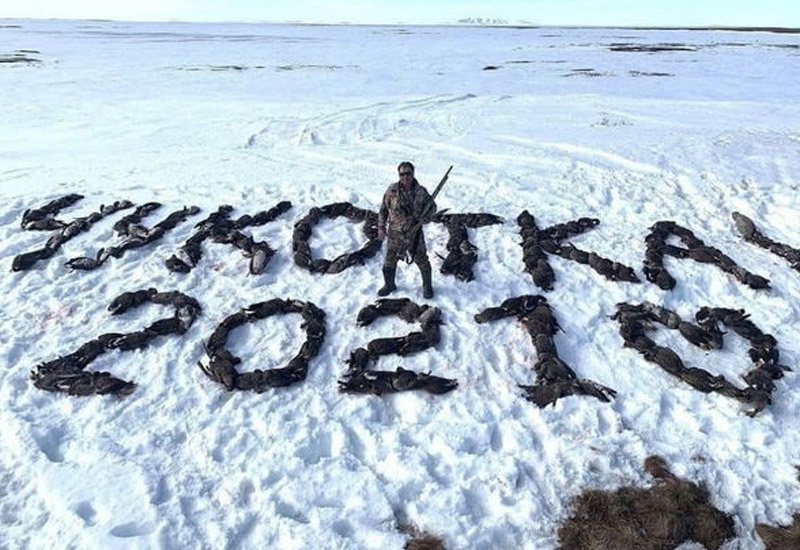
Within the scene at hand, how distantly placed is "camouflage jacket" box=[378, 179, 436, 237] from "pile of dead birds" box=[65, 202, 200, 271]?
16.1 feet

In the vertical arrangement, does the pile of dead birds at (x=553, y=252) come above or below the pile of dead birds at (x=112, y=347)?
above

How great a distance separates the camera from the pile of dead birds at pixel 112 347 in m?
7.64

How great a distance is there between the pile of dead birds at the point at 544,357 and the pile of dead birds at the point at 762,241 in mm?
4579

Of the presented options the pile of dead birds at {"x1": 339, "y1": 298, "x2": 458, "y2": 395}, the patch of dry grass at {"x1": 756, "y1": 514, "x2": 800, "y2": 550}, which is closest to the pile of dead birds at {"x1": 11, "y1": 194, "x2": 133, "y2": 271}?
the pile of dead birds at {"x1": 339, "y1": 298, "x2": 458, "y2": 395}


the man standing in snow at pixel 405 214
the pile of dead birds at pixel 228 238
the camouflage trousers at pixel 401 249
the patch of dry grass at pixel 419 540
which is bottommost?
the pile of dead birds at pixel 228 238

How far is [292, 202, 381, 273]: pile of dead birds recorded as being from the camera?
1050 cm

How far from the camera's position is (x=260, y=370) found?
801cm

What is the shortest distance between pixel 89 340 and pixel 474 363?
199 inches

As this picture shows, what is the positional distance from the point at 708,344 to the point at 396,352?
161 inches

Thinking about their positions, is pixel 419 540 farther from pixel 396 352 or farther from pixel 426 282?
pixel 426 282

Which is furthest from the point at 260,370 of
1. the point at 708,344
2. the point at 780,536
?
the point at 708,344

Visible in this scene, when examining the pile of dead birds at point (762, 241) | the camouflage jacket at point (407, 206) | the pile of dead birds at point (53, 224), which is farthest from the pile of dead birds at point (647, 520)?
the pile of dead birds at point (53, 224)

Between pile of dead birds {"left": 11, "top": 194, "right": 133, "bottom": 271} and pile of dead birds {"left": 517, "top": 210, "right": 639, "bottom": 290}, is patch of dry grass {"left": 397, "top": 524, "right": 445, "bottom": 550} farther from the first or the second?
pile of dead birds {"left": 11, "top": 194, "right": 133, "bottom": 271}

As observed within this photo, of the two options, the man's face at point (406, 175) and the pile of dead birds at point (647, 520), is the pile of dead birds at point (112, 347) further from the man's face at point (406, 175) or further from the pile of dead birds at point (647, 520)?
the pile of dead birds at point (647, 520)
